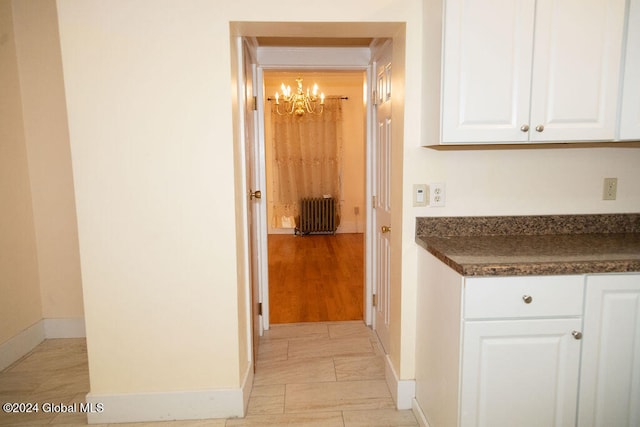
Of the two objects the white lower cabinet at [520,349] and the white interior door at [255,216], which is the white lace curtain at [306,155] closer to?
the white interior door at [255,216]

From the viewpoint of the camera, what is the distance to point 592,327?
159 centimetres

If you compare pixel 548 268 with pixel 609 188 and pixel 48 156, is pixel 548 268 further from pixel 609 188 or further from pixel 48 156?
pixel 48 156

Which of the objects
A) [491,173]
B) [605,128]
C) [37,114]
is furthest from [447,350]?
[37,114]

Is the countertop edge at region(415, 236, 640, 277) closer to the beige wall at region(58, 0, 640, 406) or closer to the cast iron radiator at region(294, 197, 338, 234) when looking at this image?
the beige wall at region(58, 0, 640, 406)

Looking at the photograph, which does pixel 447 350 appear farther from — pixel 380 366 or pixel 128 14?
pixel 128 14

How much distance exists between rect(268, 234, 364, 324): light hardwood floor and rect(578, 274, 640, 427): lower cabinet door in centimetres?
208

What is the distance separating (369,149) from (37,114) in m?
2.44

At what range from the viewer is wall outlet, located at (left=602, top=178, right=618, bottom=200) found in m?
2.12

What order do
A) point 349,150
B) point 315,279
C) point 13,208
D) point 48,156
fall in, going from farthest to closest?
1. point 349,150
2. point 315,279
3. point 48,156
4. point 13,208

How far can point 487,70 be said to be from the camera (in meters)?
1.71

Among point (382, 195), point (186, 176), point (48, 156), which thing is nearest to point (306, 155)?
point (382, 195)

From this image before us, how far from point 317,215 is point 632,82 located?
5832mm

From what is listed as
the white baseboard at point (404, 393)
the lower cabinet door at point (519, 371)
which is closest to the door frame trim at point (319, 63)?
the white baseboard at point (404, 393)

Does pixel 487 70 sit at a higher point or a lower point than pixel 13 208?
higher
